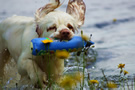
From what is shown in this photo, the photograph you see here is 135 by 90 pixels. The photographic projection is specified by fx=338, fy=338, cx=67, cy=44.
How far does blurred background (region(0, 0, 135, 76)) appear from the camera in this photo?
672 cm

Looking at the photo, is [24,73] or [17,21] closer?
[24,73]

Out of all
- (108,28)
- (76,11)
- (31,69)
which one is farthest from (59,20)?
(108,28)

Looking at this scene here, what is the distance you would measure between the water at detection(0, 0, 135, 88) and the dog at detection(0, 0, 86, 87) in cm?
67

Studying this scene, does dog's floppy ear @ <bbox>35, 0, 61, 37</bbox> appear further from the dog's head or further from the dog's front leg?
the dog's front leg

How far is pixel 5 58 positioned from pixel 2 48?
0.22 meters

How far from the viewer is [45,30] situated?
13.6 feet

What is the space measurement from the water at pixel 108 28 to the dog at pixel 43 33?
67cm

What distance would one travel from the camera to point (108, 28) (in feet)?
35.9

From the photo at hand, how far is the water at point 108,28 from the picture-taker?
6.72 metres

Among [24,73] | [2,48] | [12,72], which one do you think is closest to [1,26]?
[2,48]

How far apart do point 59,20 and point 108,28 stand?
7.06 m

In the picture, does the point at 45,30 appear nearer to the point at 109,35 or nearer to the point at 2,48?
the point at 2,48

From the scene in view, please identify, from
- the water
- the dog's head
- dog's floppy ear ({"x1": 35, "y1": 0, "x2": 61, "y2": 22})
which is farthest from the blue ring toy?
the water

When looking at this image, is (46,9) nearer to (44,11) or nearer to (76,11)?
(44,11)
